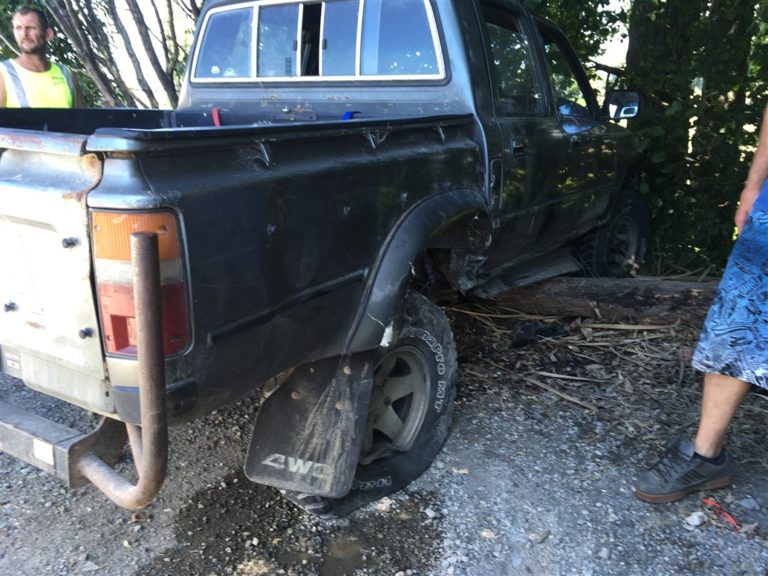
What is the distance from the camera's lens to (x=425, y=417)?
297cm

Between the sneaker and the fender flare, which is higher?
the fender flare

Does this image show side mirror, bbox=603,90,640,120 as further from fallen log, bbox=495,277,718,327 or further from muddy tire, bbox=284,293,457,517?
muddy tire, bbox=284,293,457,517

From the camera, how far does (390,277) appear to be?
7.73 ft

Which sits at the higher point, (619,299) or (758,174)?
(758,174)

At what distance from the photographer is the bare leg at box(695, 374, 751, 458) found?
2666mm

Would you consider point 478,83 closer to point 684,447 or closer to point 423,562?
point 684,447

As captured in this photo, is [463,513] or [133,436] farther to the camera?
[463,513]

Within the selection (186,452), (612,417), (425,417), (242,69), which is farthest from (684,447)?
(242,69)

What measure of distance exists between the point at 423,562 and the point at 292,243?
136 centimetres

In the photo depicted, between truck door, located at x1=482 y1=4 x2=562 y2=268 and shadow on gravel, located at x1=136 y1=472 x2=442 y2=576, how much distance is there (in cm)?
151

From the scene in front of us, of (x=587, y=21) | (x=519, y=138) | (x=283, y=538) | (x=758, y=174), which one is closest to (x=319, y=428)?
(x=283, y=538)

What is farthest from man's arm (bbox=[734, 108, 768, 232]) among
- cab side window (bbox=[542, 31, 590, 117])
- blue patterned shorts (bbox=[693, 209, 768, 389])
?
cab side window (bbox=[542, 31, 590, 117])

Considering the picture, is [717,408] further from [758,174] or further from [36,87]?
[36,87]

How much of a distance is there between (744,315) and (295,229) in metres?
1.83
